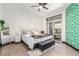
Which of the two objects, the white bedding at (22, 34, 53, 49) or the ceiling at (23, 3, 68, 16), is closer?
the ceiling at (23, 3, 68, 16)

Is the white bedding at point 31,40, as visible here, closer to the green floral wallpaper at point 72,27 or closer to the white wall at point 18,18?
the white wall at point 18,18

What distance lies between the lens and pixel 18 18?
1557 millimetres

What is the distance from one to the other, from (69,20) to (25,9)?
0.99 metres

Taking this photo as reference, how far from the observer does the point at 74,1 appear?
142 cm

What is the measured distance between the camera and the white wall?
147 centimetres

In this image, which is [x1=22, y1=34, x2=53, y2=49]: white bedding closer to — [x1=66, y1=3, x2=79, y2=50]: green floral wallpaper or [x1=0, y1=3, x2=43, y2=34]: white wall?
[x1=0, y1=3, x2=43, y2=34]: white wall

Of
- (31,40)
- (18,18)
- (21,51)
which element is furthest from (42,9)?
(21,51)

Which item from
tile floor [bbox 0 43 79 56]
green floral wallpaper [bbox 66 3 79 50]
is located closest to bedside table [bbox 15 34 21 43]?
tile floor [bbox 0 43 79 56]

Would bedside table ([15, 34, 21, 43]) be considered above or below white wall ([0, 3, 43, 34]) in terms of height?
below

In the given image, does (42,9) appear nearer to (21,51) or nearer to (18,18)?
(18,18)

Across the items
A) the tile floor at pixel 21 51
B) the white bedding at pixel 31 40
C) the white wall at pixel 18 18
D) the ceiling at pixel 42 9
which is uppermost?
the ceiling at pixel 42 9

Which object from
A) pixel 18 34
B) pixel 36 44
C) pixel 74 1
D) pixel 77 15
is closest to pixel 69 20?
pixel 77 15

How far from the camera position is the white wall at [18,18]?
1.47 metres

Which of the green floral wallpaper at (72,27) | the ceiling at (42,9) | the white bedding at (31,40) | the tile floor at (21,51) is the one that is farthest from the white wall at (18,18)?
the green floral wallpaper at (72,27)
